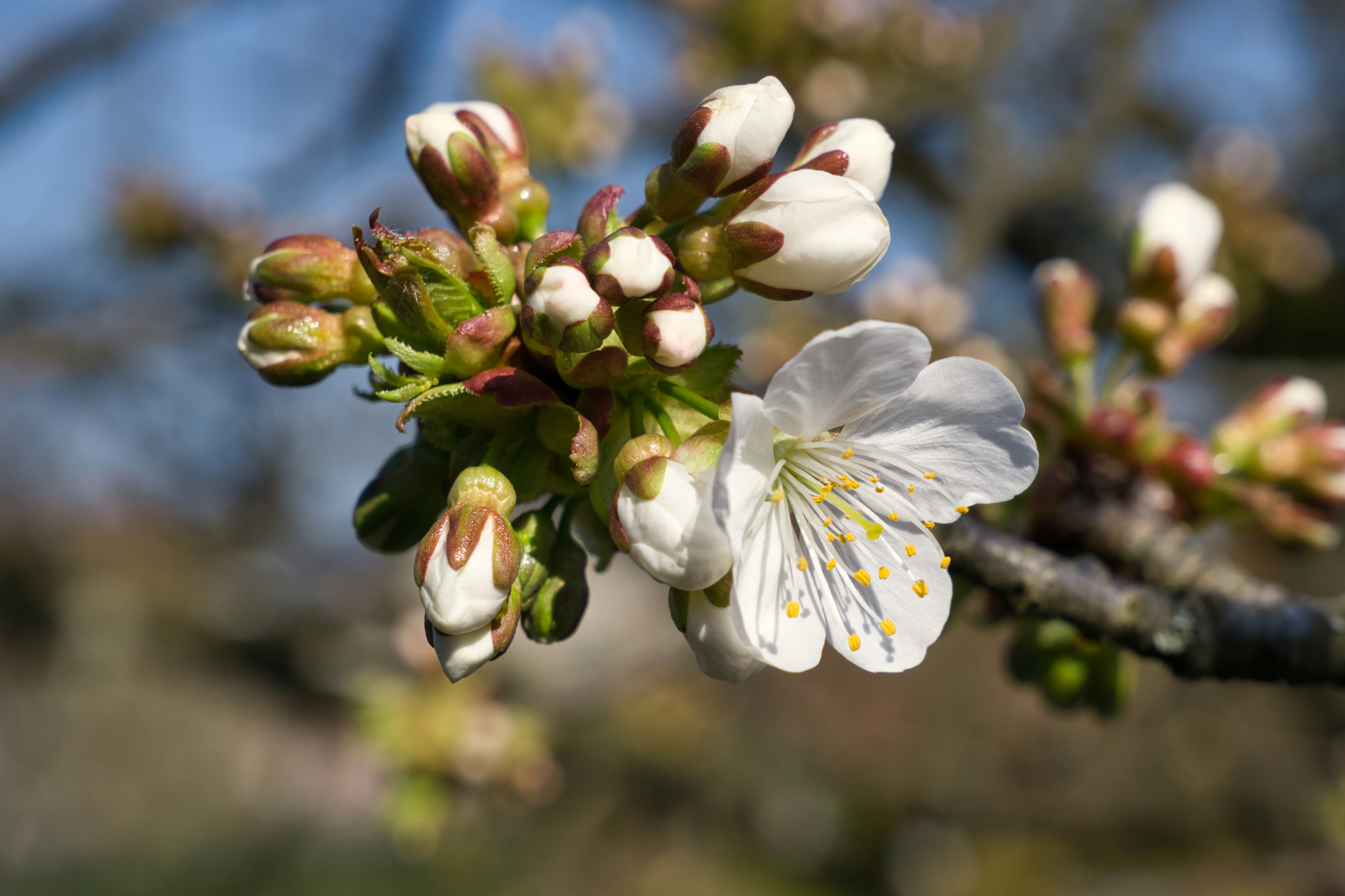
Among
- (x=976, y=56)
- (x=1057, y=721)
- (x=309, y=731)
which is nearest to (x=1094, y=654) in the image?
(x=976, y=56)

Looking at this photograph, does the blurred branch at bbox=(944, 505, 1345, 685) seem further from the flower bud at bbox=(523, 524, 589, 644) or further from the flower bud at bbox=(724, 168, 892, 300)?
the flower bud at bbox=(523, 524, 589, 644)

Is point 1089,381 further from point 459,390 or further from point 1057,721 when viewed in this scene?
point 1057,721

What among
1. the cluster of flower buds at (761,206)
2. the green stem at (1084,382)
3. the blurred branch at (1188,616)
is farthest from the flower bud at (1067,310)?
the cluster of flower buds at (761,206)

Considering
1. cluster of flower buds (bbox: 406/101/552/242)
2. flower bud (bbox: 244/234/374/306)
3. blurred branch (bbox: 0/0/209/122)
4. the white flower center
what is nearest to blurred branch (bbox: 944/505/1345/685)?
the white flower center

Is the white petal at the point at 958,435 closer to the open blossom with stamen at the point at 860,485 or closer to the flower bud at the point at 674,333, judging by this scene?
the open blossom with stamen at the point at 860,485

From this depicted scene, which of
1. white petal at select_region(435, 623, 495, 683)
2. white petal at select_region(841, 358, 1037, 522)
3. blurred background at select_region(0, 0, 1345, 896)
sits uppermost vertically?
white petal at select_region(841, 358, 1037, 522)
